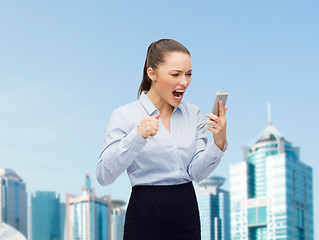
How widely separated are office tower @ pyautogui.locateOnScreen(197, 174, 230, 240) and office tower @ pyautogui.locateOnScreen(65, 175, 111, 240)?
23.1m

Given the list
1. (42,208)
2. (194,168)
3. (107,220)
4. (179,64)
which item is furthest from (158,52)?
(42,208)

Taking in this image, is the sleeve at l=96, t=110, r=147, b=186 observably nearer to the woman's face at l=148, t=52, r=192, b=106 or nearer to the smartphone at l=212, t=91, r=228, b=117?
the woman's face at l=148, t=52, r=192, b=106

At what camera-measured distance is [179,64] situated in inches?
111

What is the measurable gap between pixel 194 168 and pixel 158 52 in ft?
2.09

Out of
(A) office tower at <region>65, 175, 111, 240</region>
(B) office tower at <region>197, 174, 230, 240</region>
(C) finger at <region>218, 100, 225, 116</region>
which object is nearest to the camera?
(C) finger at <region>218, 100, 225, 116</region>

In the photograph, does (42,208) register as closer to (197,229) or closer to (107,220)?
(107,220)

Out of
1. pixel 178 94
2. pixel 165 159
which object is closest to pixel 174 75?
pixel 178 94

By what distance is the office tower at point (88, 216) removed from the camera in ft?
402

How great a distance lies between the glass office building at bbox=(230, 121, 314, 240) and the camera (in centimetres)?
9994

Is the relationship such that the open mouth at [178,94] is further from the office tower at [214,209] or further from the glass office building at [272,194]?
the office tower at [214,209]

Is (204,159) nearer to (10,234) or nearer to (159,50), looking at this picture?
(159,50)

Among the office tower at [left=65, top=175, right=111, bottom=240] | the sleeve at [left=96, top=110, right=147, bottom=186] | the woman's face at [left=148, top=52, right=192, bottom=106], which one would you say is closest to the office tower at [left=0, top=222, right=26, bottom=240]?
the sleeve at [left=96, top=110, right=147, bottom=186]

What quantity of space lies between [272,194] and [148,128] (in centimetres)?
10199

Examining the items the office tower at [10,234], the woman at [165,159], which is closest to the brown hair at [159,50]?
the woman at [165,159]
